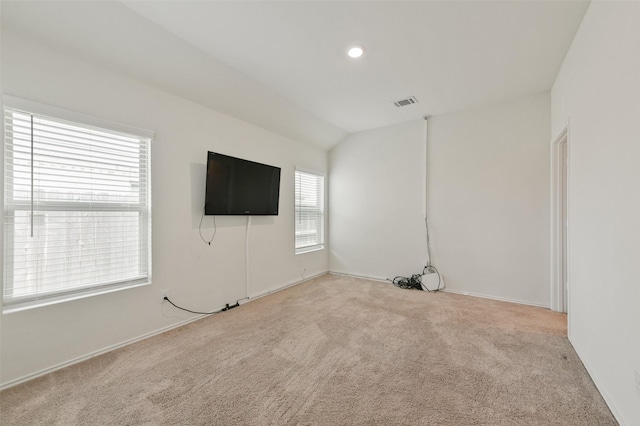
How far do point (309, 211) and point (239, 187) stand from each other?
1.72 meters

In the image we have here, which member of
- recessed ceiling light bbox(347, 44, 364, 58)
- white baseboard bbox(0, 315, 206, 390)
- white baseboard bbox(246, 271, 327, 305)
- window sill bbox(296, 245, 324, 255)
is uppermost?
recessed ceiling light bbox(347, 44, 364, 58)

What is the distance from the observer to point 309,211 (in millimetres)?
4777

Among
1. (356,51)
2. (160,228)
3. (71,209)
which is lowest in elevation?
(160,228)

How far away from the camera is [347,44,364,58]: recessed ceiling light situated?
7.84 ft

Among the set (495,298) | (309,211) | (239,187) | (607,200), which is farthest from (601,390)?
(309,211)

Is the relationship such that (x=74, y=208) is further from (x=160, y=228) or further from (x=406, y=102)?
(x=406, y=102)

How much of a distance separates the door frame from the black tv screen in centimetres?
354

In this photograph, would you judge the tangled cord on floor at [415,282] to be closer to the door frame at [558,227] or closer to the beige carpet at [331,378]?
the beige carpet at [331,378]

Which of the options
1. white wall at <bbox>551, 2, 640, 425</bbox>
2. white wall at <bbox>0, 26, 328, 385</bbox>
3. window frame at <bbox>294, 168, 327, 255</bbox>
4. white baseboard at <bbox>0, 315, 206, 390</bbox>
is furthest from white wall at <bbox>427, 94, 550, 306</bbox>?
white baseboard at <bbox>0, 315, 206, 390</bbox>

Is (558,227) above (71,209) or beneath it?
beneath

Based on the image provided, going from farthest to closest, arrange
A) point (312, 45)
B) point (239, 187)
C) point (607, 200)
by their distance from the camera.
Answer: point (239, 187) < point (312, 45) < point (607, 200)

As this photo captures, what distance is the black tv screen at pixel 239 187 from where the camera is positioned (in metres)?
2.99

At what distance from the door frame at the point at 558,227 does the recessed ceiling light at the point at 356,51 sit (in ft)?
8.33

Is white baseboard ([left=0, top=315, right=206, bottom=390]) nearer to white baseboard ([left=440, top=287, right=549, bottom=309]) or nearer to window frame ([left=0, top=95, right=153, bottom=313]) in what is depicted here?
window frame ([left=0, top=95, right=153, bottom=313])
